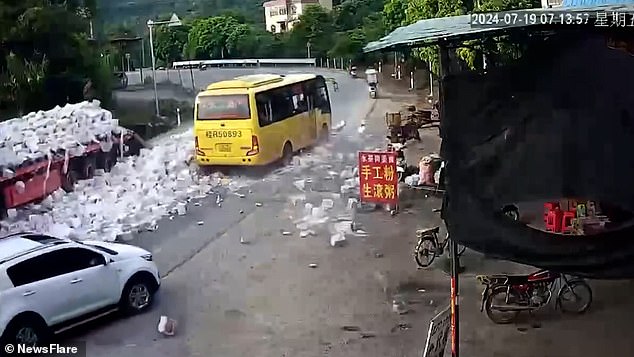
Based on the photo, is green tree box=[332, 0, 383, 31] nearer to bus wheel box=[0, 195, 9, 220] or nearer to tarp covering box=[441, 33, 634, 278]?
bus wheel box=[0, 195, 9, 220]

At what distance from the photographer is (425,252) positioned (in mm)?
7148

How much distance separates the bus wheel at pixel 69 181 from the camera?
29.2ft

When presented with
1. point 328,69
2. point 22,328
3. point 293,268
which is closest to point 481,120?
point 22,328

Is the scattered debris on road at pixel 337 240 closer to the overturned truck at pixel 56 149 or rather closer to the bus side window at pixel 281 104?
the overturned truck at pixel 56 149

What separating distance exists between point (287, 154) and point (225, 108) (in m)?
1.32

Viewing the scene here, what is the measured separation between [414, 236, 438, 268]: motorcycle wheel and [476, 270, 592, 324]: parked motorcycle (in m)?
1.35

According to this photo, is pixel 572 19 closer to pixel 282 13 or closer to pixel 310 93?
pixel 282 13

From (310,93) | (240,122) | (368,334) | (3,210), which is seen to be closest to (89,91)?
(3,210)

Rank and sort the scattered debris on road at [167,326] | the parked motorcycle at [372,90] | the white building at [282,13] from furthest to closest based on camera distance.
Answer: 1. the parked motorcycle at [372,90]
2. the white building at [282,13]
3. the scattered debris on road at [167,326]

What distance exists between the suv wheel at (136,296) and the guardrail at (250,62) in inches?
167

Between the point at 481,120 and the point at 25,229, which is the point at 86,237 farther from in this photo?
the point at 481,120

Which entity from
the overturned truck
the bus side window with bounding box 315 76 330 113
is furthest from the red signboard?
the bus side window with bounding box 315 76 330 113

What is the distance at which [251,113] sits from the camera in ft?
36.1

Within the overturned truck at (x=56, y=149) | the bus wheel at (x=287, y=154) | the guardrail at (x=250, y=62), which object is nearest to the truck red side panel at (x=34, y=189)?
the overturned truck at (x=56, y=149)
